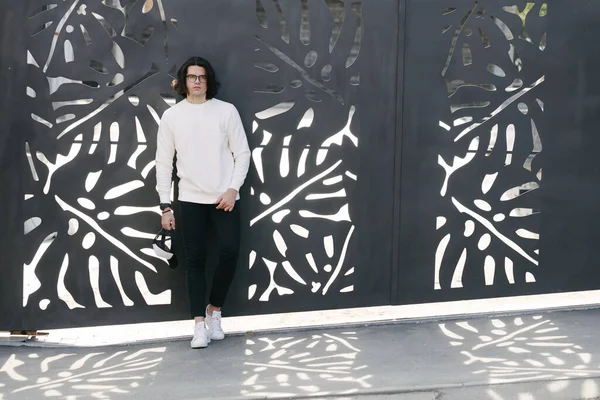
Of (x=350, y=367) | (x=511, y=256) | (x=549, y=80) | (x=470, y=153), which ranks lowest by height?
(x=350, y=367)

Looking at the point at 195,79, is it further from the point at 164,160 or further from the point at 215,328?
the point at 215,328

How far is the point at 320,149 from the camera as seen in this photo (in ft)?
21.5

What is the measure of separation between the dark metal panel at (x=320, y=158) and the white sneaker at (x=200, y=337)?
470 millimetres

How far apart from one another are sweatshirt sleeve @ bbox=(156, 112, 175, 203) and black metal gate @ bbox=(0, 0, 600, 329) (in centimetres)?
24

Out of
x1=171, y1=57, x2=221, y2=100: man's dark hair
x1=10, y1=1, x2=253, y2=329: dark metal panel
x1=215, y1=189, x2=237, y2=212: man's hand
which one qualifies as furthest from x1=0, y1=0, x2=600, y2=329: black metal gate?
x1=215, y1=189, x2=237, y2=212: man's hand

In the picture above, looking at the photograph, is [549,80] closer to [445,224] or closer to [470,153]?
[470,153]

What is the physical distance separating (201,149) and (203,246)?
0.67m

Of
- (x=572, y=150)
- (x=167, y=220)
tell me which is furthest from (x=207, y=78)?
(x=572, y=150)

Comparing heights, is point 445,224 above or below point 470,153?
below

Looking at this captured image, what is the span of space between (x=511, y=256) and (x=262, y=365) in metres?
2.32

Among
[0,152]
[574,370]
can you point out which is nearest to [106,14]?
[0,152]

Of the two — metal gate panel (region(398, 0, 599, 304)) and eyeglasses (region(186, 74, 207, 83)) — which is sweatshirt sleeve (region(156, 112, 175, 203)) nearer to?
eyeglasses (region(186, 74, 207, 83))

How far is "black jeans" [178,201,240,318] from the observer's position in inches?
242

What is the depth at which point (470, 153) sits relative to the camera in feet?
22.4
